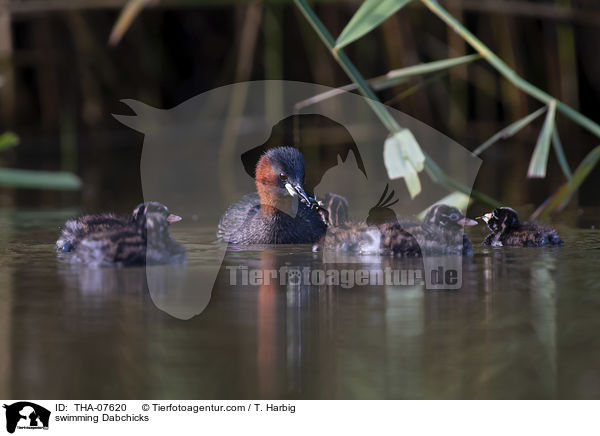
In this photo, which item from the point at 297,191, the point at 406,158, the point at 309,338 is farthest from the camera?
the point at 297,191

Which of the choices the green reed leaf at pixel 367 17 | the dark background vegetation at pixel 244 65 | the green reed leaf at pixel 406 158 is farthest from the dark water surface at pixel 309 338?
the dark background vegetation at pixel 244 65

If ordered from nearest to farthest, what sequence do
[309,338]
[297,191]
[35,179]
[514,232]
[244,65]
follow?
[309,338]
[514,232]
[297,191]
[35,179]
[244,65]

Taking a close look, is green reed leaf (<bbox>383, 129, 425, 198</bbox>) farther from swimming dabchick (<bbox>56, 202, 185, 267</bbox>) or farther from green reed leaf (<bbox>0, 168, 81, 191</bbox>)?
green reed leaf (<bbox>0, 168, 81, 191</bbox>)

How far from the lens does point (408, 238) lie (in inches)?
165

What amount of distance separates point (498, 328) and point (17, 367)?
48.7 inches

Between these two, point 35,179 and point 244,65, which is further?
point 244,65

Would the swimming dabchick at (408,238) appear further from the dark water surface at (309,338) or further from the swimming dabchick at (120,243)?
the swimming dabchick at (120,243)

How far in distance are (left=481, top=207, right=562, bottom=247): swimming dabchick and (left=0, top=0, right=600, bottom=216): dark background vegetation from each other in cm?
277

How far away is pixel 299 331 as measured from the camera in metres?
2.94

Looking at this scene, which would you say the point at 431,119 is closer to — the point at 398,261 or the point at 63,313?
the point at 398,261

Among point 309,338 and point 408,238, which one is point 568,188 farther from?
point 309,338

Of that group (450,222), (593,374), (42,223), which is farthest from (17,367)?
(42,223)

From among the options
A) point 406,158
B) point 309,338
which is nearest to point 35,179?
point 406,158

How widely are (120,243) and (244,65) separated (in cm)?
396
